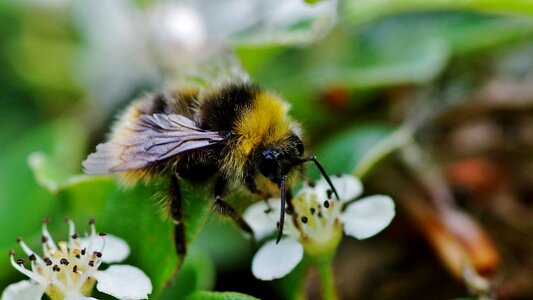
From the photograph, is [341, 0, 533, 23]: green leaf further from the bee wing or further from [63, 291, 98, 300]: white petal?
[63, 291, 98, 300]: white petal

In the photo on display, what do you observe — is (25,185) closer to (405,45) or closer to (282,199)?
(282,199)

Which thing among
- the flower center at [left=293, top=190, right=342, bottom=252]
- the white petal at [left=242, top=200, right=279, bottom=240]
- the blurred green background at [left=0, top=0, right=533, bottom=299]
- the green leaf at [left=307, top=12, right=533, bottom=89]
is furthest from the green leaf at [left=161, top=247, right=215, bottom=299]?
the green leaf at [left=307, top=12, right=533, bottom=89]

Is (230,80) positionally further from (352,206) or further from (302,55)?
(302,55)

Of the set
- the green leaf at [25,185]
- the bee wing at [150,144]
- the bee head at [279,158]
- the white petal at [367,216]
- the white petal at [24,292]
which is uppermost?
the green leaf at [25,185]

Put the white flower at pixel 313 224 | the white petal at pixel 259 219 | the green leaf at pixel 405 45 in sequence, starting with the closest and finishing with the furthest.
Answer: the white flower at pixel 313 224 → the white petal at pixel 259 219 → the green leaf at pixel 405 45

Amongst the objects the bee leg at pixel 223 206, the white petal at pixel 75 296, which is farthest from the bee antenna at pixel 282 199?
the white petal at pixel 75 296

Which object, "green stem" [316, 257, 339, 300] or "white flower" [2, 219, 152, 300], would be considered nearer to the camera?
"white flower" [2, 219, 152, 300]

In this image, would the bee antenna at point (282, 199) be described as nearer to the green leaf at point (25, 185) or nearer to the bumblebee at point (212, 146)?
the bumblebee at point (212, 146)

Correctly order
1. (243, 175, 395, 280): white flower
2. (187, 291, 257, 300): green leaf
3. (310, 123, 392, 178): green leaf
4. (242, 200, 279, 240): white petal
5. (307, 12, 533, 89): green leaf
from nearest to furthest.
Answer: (187, 291, 257, 300): green leaf
(243, 175, 395, 280): white flower
(242, 200, 279, 240): white petal
(310, 123, 392, 178): green leaf
(307, 12, 533, 89): green leaf
